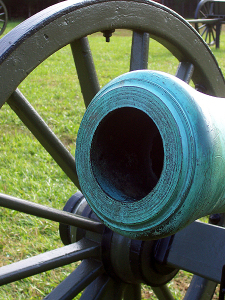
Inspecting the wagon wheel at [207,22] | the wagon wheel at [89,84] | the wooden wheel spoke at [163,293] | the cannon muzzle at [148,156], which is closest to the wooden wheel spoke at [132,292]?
the wagon wheel at [89,84]

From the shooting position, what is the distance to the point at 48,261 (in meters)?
1.26

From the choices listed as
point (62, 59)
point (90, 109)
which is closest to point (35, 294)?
point (90, 109)

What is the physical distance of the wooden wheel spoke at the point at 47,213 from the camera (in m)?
1.29

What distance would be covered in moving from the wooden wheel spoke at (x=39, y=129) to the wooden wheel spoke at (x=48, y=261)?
0.26 metres

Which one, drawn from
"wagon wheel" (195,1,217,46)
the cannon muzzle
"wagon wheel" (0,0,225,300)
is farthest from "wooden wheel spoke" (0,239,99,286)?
"wagon wheel" (195,1,217,46)

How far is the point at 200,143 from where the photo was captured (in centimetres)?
80

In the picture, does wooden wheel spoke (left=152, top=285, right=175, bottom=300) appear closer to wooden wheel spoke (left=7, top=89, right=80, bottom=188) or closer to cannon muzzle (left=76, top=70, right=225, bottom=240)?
wooden wheel spoke (left=7, top=89, right=80, bottom=188)

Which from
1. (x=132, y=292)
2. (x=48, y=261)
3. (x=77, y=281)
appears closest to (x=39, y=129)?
(x=48, y=261)

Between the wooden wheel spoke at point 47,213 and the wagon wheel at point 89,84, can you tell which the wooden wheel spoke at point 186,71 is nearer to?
the wagon wheel at point 89,84

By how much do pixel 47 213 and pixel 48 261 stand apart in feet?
0.54

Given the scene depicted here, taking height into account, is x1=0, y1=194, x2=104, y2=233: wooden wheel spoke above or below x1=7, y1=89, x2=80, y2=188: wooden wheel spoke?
below

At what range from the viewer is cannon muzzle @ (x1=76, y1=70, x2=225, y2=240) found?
31.8 inches

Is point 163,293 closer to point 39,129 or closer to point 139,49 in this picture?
point 39,129

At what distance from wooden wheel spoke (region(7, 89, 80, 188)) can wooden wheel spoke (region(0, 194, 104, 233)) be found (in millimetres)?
168
